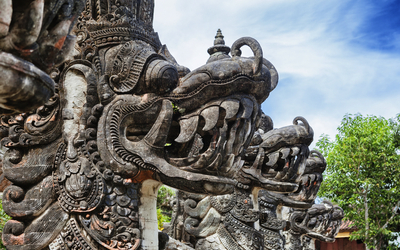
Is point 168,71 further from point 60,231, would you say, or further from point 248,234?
point 248,234

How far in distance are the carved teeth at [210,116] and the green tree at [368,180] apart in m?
16.3

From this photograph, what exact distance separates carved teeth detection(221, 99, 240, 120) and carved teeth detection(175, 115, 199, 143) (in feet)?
0.90

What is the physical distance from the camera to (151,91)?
13.8 ft

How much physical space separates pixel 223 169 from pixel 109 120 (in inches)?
42.9

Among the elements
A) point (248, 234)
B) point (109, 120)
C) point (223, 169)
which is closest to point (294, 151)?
point (248, 234)

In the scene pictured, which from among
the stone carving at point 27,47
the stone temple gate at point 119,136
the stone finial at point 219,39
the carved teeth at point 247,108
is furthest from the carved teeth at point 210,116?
the stone finial at point 219,39

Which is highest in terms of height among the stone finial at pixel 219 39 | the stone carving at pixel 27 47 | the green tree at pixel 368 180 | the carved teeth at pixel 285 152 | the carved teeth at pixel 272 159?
the green tree at pixel 368 180

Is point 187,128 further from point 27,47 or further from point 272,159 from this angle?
point 272,159

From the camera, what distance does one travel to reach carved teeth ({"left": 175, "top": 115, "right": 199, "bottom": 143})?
163 inches

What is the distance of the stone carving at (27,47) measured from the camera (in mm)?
1905

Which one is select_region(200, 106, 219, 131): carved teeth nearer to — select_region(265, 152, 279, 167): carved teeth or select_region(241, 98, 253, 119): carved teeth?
select_region(241, 98, 253, 119): carved teeth

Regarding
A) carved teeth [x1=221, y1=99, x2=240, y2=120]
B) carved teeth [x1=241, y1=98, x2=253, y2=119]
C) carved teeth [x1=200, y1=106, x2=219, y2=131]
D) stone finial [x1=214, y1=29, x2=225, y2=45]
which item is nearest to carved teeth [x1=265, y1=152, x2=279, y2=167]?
stone finial [x1=214, y1=29, x2=225, y2=45]

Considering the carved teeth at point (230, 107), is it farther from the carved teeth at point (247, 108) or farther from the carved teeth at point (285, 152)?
the carved teeth at point (285, 152)

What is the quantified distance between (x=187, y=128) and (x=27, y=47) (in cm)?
228
